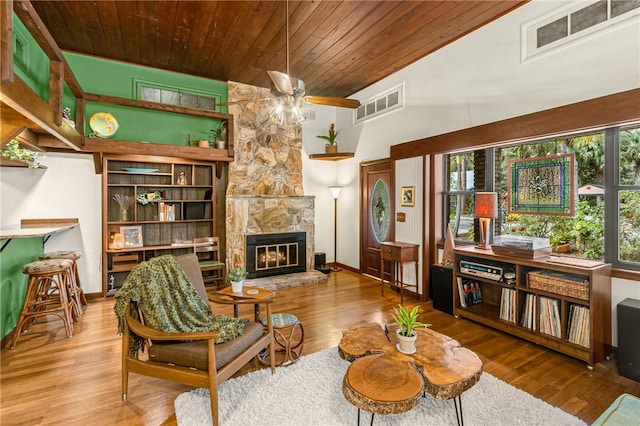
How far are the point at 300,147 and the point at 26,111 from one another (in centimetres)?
408

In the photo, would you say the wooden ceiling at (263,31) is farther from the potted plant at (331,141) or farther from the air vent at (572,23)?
the potted plant at (331,141)

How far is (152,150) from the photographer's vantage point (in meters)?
4.54

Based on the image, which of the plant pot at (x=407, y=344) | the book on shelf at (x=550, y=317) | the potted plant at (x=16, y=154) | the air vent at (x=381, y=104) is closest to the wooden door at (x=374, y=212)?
the air vent at (x=381, y=104)

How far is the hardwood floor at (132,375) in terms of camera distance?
2133 mm

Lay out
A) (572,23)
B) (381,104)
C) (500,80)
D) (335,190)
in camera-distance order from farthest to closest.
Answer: (335,190), (381,104), (500,80), (572,23)

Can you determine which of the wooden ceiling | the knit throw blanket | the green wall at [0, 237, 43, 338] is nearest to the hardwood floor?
the green wall at [0, 237, 43, 338]

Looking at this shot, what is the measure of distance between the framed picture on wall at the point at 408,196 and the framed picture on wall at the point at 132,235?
417cm

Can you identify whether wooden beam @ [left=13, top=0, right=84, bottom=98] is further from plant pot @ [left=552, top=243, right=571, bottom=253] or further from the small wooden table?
plant pot @ [left=552, top=243, right=571, bottom=253]

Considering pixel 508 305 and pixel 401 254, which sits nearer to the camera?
pixel 508 305

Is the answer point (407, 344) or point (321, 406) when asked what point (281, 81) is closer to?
point (407, 344)

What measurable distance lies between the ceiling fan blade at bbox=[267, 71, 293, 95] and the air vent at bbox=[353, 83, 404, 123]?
280 centimetres

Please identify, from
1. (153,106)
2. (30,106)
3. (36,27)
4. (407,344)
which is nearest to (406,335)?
(407,344)

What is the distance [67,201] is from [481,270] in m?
5.58

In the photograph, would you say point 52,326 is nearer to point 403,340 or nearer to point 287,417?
point 287,417
